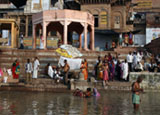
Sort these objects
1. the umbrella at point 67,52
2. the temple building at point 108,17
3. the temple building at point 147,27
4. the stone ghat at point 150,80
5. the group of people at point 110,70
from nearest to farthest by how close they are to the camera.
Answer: the group of people at point 110,70 < the stone ghat at point 150,80 < the umbrella at point 67,52 < the temple building at point 108,17 < the temple building at point 147,27

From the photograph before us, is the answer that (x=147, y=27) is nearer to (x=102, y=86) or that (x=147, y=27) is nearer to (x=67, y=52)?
(x=67, y=52)

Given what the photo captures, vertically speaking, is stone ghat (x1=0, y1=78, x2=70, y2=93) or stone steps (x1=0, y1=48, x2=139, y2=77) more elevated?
stone steps (x1=0, y1=48, x2=139, y2=77)

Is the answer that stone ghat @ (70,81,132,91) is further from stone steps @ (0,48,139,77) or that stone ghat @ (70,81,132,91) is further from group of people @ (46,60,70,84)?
stone steps @ (0,48,139,77)

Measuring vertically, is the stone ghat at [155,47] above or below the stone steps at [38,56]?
above

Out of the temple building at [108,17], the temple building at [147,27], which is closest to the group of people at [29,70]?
the temple building at [108,17]

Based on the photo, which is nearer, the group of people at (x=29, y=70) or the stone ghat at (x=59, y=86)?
the stone ghat at (x=59, y=86)

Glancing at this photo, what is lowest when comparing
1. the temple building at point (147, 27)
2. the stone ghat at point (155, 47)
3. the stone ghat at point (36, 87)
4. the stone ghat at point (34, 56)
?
the stone ghat at point (36, 87)

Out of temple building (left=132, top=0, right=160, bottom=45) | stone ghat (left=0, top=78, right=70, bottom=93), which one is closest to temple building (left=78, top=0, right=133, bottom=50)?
temple building (left=132, top=0, right=160, bottom=45)

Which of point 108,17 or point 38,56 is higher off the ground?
point 108,17

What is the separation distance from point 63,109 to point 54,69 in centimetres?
732

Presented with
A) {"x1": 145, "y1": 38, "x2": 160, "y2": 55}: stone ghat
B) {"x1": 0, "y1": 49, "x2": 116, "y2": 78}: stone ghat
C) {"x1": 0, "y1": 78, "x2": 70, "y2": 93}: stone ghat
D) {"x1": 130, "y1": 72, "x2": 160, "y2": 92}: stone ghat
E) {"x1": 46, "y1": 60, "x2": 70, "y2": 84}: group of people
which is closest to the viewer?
{"x1": 0, "y1": 78, "x2": 70, "y2": 93}: stone ghat

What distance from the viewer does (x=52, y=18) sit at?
64.9 ft

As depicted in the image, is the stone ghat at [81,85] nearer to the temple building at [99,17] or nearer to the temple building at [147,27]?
the temple building at [99,17]

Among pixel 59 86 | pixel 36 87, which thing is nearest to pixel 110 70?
pixel 59 86
